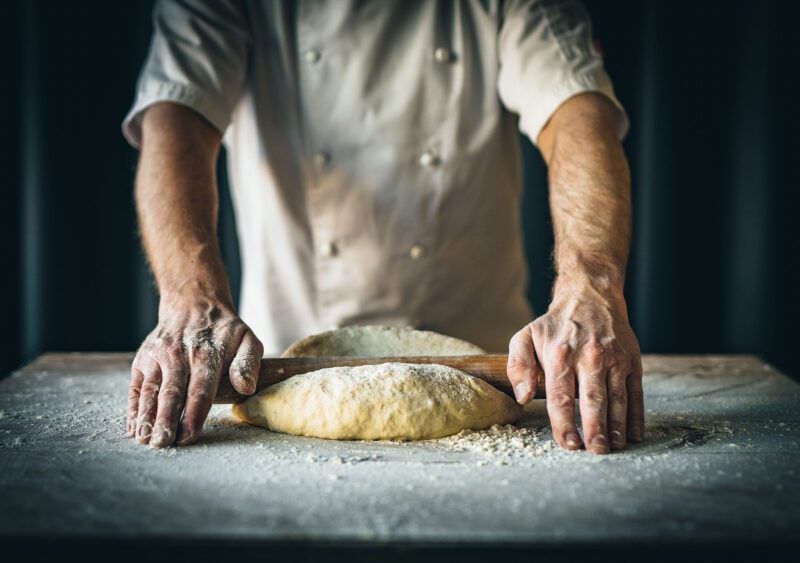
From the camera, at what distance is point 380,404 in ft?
4.44

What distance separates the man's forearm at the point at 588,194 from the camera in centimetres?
155

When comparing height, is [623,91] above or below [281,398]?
above

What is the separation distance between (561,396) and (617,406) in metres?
0.11

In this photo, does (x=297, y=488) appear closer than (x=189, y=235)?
Yes

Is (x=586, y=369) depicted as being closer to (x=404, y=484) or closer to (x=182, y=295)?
(x=404, y=484)

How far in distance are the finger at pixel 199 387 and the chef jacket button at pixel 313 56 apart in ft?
3.27

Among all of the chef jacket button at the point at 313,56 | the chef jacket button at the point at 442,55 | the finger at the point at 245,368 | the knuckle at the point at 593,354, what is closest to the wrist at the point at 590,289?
the knuckle at the point at 593,354

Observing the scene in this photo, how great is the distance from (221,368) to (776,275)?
2.92 meters

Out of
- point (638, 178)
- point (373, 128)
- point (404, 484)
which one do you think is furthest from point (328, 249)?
point (638, 178)

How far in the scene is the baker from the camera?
1.79 m

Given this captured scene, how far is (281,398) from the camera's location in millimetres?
1417

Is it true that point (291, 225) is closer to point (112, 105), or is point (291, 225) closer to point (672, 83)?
point (112, 105)

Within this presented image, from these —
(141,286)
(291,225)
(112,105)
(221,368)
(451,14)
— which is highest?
(451,14)

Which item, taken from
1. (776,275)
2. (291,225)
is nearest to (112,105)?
(291,225)
